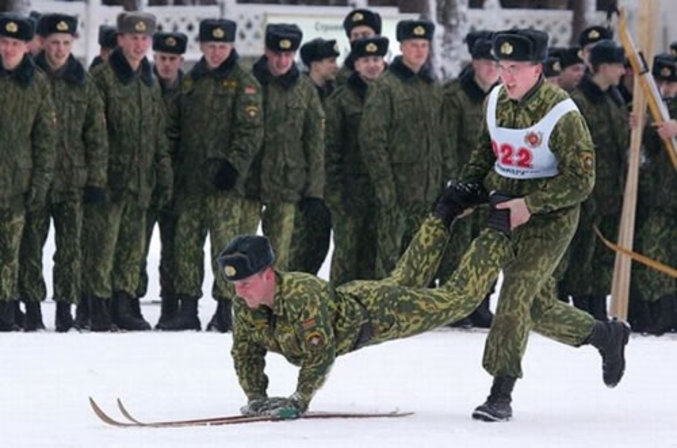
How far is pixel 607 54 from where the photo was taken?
15.7 meters

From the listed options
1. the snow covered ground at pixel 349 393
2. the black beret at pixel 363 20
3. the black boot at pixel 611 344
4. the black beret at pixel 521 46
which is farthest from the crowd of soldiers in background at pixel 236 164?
the black beret at pixel 521 46

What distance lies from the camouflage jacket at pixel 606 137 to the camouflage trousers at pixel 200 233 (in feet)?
7.71

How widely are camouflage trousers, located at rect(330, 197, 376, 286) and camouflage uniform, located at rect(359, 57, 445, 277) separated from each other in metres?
0.23

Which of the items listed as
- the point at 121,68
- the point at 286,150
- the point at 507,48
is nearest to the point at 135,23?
the point at 121,68

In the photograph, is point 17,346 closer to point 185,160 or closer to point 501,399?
point 185,160

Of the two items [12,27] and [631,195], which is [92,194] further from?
[631,195]

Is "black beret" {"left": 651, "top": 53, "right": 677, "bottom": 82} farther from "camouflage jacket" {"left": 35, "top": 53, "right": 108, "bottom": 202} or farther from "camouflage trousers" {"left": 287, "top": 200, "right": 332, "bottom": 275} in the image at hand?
"camouflage jacket" {"left": 35, "top": 53, "right": 108, "bottom": 202}

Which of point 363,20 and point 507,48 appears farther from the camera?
point 363,20

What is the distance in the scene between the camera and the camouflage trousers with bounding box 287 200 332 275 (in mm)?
15891

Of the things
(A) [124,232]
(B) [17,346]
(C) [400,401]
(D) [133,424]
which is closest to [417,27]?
(A) [124,232]

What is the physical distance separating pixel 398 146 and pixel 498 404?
5.12 m

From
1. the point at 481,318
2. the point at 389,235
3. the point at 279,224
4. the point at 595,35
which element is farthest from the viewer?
the point at 595,35

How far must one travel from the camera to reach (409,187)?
1518 centimetres

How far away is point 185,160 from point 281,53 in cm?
93
